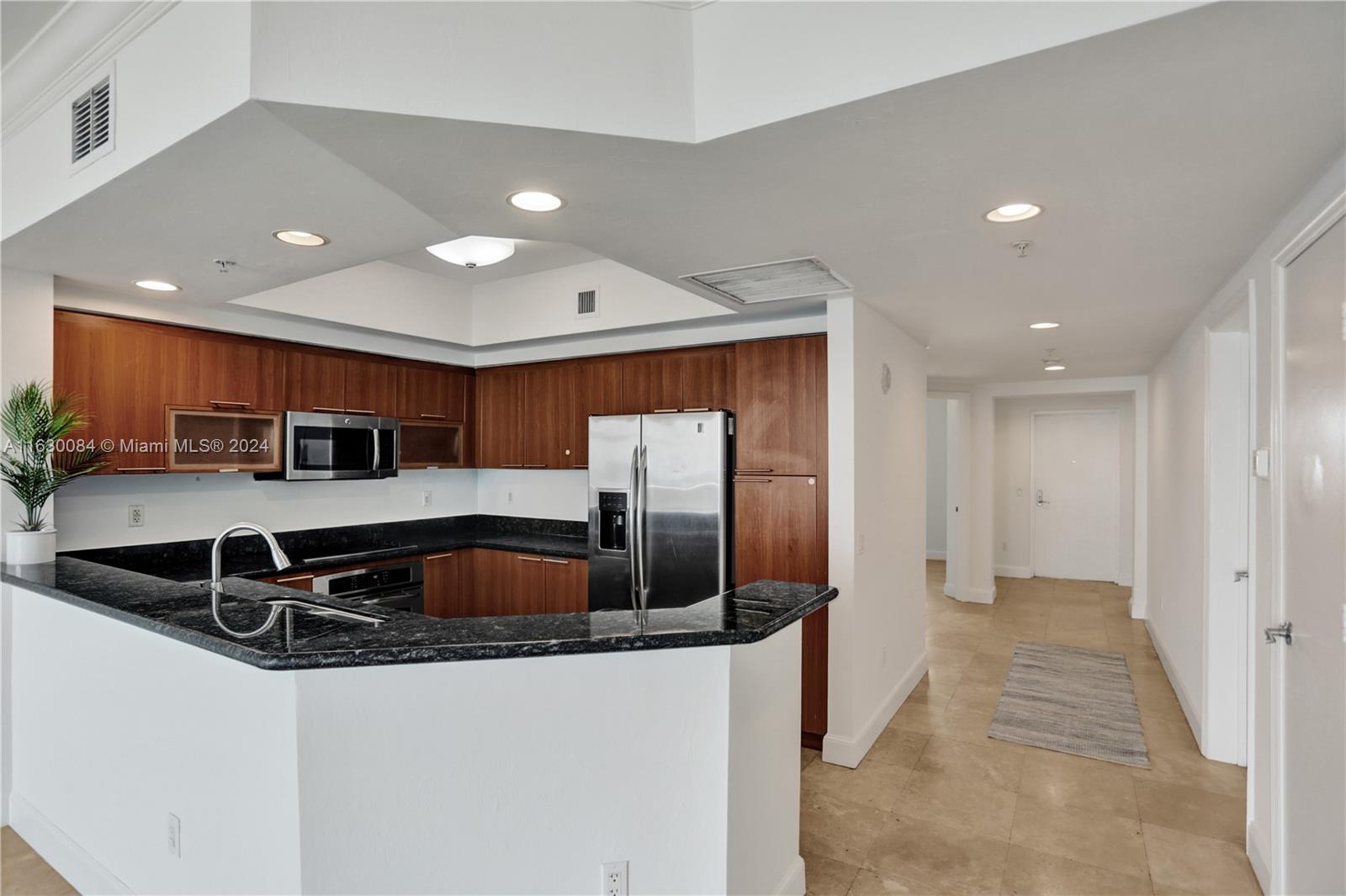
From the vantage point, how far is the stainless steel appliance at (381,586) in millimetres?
3977

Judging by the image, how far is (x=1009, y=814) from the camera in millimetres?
3016

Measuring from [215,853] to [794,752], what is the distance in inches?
69.0

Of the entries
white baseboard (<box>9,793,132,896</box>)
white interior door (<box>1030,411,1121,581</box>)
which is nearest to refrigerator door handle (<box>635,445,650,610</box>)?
white baseboard (<box>9,793,132,896</box>)

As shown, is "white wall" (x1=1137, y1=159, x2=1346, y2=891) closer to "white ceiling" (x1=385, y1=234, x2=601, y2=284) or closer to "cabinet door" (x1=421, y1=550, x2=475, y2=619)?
"white ceiling" (x1=385, y1=234, x2=601, y2=284)

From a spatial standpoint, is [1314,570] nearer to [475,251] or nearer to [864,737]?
[864,737]

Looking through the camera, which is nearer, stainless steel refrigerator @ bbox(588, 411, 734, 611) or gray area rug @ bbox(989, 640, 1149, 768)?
gray area rug @ bbox(989, 640, 1149, 768)

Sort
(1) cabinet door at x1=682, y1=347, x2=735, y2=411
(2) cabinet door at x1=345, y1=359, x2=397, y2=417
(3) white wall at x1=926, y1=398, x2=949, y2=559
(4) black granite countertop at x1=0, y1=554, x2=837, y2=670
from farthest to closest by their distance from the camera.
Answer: (3) white wall at x1=926, y1=398, x2=949, y2=559 < (2) cabinet door at x1=345, y1=359, x2=397, y2=417 < (1) cabinet door at x1=682, y1=347, x2=735, y2=411 < (4) black granite countertop at x1=0, y1=554, x2=837, y2=670

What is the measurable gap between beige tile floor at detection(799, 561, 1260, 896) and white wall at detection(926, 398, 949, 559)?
6161 millimetres

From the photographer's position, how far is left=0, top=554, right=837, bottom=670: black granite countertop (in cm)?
168

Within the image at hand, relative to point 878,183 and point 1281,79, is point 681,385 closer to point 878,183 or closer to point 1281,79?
point 878,183

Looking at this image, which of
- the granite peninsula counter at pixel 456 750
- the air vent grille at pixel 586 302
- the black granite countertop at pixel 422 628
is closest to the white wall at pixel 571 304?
the air vent grille at pixel 586 302

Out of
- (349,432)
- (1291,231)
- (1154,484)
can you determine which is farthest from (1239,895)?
(349,432)

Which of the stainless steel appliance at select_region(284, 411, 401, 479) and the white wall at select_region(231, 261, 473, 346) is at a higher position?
the white wall at select_region(231, 261, 473, 346)

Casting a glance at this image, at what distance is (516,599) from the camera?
4.84 metres
